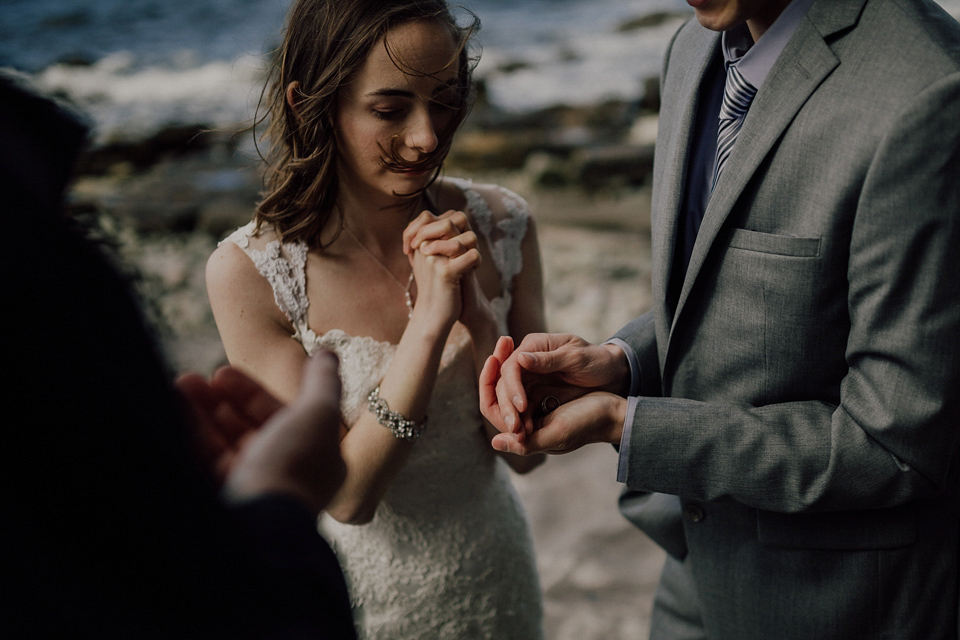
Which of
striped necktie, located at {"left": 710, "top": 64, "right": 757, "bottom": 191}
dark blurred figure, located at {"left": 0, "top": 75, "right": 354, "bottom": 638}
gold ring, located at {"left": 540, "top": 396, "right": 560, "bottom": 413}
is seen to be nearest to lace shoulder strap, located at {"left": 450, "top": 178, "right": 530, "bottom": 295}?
gold ring, located at {"left": 540, "top": 396, "right": 560, "bottom": 413}

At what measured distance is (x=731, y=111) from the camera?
4.54ft

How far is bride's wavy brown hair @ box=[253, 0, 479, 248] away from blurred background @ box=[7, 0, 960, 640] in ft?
0.40

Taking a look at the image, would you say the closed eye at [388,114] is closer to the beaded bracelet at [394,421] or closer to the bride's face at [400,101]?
the bride's face at [400,101]

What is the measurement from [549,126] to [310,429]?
8957mm

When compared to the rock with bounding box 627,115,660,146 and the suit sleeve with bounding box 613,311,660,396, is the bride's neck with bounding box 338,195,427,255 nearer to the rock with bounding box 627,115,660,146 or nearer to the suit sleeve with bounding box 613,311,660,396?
the suit sleeve with bounding box 613,311,660,396

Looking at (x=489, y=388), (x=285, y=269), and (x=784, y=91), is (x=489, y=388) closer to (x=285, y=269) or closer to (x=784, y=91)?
(x=285, y=269)

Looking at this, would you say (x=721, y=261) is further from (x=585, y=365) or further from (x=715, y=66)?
(x=715, y=66)

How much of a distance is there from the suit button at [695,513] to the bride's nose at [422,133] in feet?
2.99

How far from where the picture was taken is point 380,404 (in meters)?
1.54

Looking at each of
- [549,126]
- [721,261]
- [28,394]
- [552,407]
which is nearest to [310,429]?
[28,394]

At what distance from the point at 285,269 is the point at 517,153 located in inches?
283

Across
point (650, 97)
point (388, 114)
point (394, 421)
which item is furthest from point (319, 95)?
point (650, 97)

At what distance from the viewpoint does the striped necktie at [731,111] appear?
135 centimetres

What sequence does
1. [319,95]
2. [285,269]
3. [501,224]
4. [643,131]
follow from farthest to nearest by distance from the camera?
[643,131]
[501,224]
[285,269]
[319,95]
